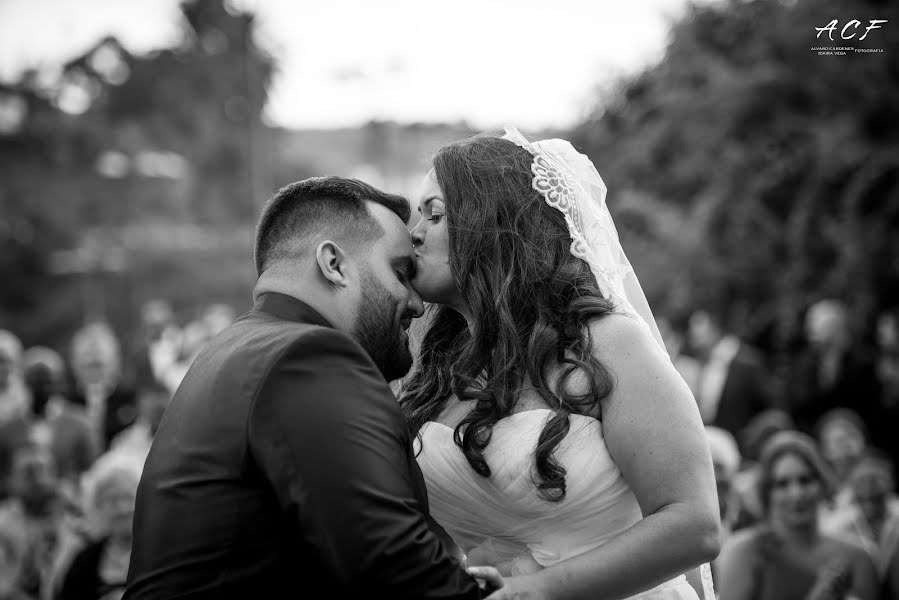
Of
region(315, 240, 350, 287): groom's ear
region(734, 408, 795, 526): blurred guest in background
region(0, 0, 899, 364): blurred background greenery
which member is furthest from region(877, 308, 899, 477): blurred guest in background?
region(315, 240, 350, 287): groom's ear

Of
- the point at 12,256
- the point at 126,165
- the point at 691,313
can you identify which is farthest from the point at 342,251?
the point at 126,165

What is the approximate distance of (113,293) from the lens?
2938 centimetres

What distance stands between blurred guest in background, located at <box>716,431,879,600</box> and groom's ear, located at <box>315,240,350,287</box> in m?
3.29

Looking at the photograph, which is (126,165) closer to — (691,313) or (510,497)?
(691,313)

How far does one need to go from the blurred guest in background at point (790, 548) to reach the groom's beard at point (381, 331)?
120 inches

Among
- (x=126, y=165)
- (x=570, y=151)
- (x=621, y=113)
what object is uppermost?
(x=126, y=165)

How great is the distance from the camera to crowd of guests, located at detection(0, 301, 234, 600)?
4.82 metres

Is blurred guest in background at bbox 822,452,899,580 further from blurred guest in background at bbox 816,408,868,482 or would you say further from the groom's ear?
the groom's ear

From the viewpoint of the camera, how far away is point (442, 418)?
10.0 feet

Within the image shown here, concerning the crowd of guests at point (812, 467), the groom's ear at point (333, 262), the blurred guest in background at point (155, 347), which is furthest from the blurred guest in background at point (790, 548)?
the blurred guest in background at point (155, 347)

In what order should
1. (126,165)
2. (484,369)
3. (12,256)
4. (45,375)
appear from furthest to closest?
(126,165) → (12,256) → (45,375) → (484,369)

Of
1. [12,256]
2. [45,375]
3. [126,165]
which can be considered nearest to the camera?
[45,375]

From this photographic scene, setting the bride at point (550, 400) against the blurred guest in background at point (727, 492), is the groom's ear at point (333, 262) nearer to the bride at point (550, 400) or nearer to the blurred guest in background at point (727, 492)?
the bride at point (550, 400)

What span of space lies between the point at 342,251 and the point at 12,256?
27782mm
